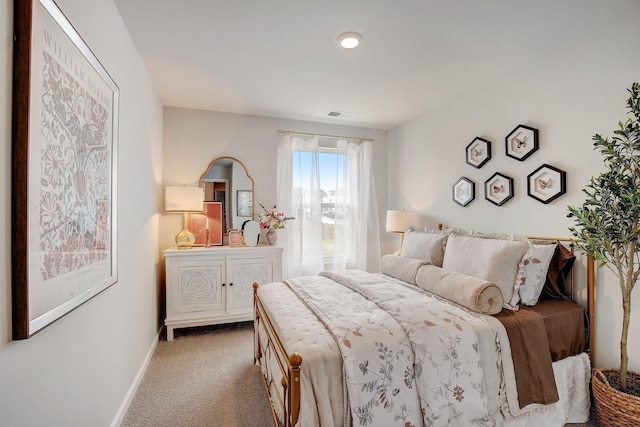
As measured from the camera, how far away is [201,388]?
2328mm

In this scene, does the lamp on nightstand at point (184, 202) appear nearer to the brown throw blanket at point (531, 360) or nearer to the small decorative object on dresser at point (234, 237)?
the small decorative object on dresser at point (234, 237)

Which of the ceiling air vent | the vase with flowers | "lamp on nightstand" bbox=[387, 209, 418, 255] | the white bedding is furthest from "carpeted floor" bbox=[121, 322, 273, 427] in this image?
the ceiling air vent

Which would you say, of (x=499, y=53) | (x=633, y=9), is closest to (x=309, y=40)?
(x=499, y=53)

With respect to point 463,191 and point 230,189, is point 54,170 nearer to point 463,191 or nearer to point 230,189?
point 230,189

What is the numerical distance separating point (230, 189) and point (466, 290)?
115 inches

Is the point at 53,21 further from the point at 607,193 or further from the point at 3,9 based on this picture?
the point at 607,193

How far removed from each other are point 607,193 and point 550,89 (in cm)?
109

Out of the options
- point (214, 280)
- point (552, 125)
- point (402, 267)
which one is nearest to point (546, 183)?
point (552, 125)

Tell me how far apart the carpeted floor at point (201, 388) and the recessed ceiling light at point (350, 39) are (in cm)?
265

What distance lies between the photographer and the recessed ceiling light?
221 centimetres

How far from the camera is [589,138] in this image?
7.17ft

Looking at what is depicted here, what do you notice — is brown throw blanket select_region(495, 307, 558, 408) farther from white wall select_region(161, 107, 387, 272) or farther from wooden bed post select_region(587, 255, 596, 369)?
white wall select_region(161, 107, 387, 272)

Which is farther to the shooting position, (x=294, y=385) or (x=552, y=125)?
(x=552, y=125)

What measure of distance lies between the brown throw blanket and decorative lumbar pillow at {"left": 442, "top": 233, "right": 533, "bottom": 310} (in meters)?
0.18
